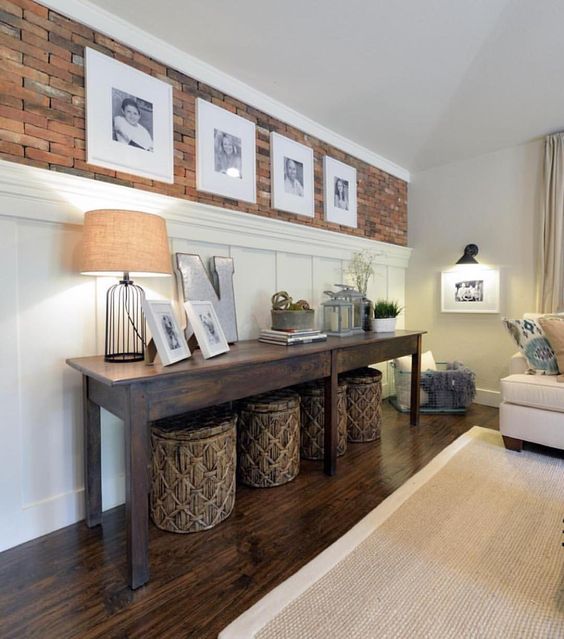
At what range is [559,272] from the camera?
325cm

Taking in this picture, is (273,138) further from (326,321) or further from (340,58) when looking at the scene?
(326,321)

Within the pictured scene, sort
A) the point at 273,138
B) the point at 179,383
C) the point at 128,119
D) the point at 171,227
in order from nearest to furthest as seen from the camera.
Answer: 1. the point at 179,383
2. the point at 128,119
3. the point at 171,227
4. the point at 273,138

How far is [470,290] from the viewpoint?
3812 mm

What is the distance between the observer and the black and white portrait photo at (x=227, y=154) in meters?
2.34

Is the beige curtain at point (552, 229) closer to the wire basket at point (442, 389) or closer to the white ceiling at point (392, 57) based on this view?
the white ceiling at point (392, 57)

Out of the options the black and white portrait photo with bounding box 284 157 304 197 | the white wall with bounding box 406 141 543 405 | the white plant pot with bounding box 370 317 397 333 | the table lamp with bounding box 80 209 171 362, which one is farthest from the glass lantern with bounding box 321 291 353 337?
the white wall with bounding box 406 141 543 405

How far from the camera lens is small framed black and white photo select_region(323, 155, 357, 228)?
3.18 m

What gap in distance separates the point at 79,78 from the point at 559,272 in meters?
3.73

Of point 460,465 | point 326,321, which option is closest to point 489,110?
point 326,321

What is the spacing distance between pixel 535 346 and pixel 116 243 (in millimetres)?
2794

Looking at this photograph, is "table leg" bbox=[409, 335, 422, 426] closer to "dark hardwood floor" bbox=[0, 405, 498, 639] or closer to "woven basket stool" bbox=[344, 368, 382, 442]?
"woven basket stool" bbox=[344, 368, 382, 442]

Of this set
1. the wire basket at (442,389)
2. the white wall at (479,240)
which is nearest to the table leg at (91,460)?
the wire basket at (442,389)

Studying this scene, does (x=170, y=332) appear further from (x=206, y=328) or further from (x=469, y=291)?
(x=469, y=291)

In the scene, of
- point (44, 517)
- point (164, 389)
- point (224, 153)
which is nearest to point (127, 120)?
point (224, 153)
